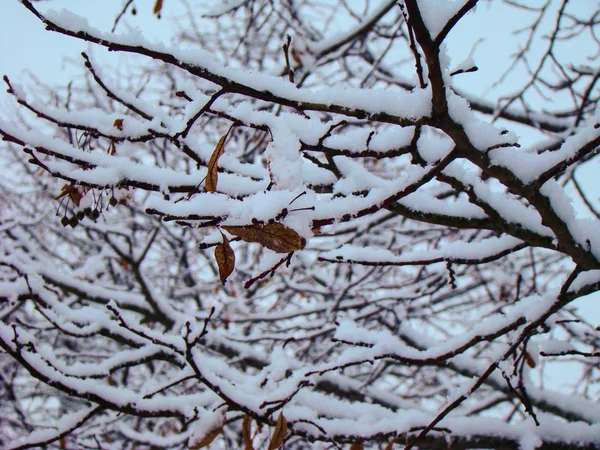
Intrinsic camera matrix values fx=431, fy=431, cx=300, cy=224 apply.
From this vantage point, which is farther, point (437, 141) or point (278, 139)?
point (437, 141)

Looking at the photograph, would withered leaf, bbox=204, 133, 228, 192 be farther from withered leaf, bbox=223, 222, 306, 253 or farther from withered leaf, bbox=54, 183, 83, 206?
withered leaf, bbox=54, 183, 83, 206

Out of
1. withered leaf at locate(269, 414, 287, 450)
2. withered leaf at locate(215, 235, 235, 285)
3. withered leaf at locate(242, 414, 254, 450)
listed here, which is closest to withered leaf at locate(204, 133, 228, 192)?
withered leaf at locate(215, 235, 235, 285)

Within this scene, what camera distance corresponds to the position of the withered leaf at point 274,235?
2.51 ft

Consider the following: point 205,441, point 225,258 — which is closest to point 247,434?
point 205,441

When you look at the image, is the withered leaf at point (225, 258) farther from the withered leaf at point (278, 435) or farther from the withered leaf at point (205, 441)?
the withered leaf at point (205, 441)

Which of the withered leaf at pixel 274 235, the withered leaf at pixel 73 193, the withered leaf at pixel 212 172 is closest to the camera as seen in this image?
the withered leaf at pixel 274 235

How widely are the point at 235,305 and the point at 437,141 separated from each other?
9.70 feet

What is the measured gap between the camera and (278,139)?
3.15 feet

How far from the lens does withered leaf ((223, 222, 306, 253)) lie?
0.76 meters

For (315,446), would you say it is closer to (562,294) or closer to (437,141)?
(562,294)

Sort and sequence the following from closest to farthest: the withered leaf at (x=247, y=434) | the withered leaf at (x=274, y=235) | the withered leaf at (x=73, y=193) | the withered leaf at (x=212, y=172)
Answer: the withered leaf at (x=274, y=235) < the withered leaf at (x=212, y=172) < the withered leaf at (x=73, y=193) < the withered leaf at (x=247, y=434)

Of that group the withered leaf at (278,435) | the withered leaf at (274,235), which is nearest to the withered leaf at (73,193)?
the withered leaf at (274,235)

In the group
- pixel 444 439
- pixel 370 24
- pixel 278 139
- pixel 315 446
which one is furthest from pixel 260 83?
pixel 370 24

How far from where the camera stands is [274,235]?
77 centimetres
